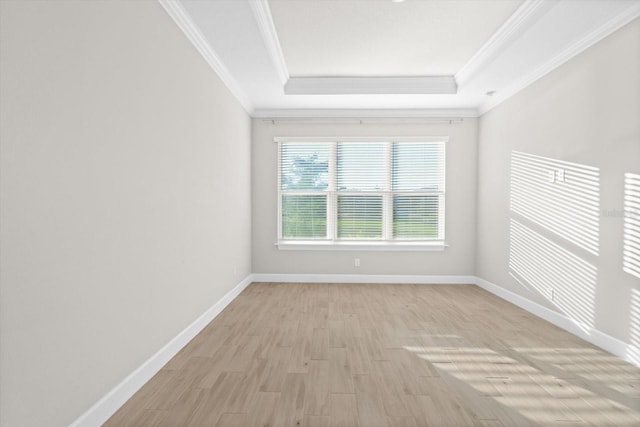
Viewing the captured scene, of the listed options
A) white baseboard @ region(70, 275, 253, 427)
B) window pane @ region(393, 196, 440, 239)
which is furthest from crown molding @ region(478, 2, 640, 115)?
white baseboard @ region(70, 275, 253, 427)

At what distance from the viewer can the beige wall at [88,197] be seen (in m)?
1.33

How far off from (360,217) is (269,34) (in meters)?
3.16

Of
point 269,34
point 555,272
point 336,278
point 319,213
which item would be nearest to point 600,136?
point 555,272

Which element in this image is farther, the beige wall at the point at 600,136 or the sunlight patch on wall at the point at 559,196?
the sunlight patch on wall at the point at 559,196

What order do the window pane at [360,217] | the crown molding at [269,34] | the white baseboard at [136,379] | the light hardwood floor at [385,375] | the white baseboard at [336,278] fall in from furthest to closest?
the window pane at [360,217] → the white baseboard at [336,278] → the crown molding at [269,34] → the light hardwood floor at [385,375] → the white baseboard at [136,379]

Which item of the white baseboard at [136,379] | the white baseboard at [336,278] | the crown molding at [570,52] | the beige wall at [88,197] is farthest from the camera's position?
the white baseboard at [336,278]

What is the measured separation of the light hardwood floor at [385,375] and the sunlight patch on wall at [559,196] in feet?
3.38

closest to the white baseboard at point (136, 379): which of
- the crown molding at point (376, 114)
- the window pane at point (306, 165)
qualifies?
the window pane at point (306, 165)

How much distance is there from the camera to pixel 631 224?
268 cm

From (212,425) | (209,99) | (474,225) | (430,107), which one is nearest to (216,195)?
(209,99)

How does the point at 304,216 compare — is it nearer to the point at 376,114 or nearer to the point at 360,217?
the point at 360,217

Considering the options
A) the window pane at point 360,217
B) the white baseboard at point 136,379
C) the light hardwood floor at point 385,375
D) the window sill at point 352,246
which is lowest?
the light hardwood floor at point 385,375

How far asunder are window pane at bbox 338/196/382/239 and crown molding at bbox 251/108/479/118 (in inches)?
52.0

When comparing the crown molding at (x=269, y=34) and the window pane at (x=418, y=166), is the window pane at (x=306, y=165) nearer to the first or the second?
the window pane at (x=418, y=166)
